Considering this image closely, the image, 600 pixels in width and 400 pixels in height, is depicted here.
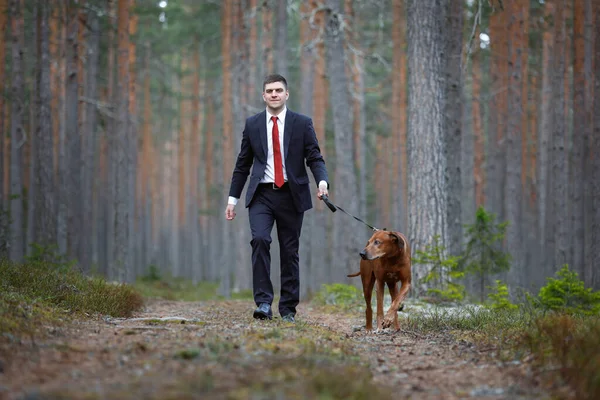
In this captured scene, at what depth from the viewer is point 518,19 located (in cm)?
2028

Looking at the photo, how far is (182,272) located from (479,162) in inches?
833

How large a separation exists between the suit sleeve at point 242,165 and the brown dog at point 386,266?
5.56 ft

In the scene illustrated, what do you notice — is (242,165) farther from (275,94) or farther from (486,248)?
(486,248)

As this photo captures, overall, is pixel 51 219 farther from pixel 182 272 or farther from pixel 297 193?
pixel 182 272

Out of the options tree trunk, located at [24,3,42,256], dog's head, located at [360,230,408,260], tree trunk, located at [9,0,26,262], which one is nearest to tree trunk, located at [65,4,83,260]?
tree trunk, located at [24,3,42,256]

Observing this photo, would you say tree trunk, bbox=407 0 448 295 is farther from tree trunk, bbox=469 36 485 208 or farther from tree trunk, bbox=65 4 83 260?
tree trunk, bbox=469 36 485 208

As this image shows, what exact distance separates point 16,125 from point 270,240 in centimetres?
1560

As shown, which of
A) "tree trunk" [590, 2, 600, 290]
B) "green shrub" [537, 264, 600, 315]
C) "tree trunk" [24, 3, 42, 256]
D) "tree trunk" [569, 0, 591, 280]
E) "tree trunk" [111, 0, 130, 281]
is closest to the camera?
"green shrub" [537, 264, 600, 315]

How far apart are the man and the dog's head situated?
82 cm

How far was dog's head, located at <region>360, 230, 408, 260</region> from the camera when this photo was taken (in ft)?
24.4

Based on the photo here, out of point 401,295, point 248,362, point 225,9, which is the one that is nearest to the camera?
point 248,362

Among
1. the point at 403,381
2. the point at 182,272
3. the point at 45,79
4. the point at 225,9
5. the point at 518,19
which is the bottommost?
the point at 182,272

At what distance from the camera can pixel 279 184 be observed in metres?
7.50

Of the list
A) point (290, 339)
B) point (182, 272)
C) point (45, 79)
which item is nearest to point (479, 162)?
point (45, 79)
